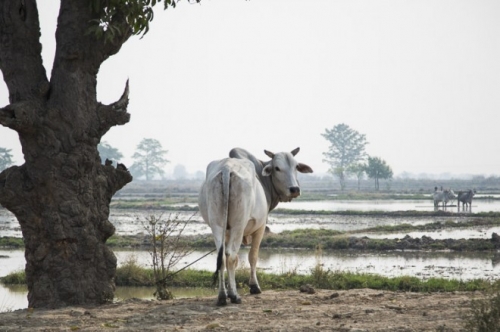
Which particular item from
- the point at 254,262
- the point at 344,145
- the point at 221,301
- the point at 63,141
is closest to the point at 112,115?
the point at 63,141

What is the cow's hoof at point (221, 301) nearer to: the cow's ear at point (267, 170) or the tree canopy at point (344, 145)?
the cow's ear at point (267, 170)

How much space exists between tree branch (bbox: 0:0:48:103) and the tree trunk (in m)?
0.01

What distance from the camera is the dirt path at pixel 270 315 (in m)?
A: 7.07

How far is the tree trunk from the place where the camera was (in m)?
8.88

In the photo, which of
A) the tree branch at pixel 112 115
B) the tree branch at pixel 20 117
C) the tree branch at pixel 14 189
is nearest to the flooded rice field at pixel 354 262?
the tree branch at pixel 14 189

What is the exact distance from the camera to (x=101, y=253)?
9219 mm

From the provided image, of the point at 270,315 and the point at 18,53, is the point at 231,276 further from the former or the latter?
the point at 18,53

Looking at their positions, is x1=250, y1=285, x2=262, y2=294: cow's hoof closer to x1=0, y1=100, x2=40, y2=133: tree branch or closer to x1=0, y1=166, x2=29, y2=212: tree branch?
x1=0, y1=166, x2=29, y2=212: tree branch

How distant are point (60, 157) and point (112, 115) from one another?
984 millimetres

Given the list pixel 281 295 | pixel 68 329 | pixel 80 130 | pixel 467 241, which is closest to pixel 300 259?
pixel 467 241

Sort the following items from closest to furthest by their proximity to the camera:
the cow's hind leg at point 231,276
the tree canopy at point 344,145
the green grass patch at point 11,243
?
1. the cow's hind leg at point 231,276
2. the green grass patch at point 11,243
3. the tree canopy at point 344,145

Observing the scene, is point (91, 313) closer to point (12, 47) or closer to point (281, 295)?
point (281, 295)

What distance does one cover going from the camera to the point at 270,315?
7828 millimetres

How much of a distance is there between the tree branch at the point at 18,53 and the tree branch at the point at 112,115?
782mm
